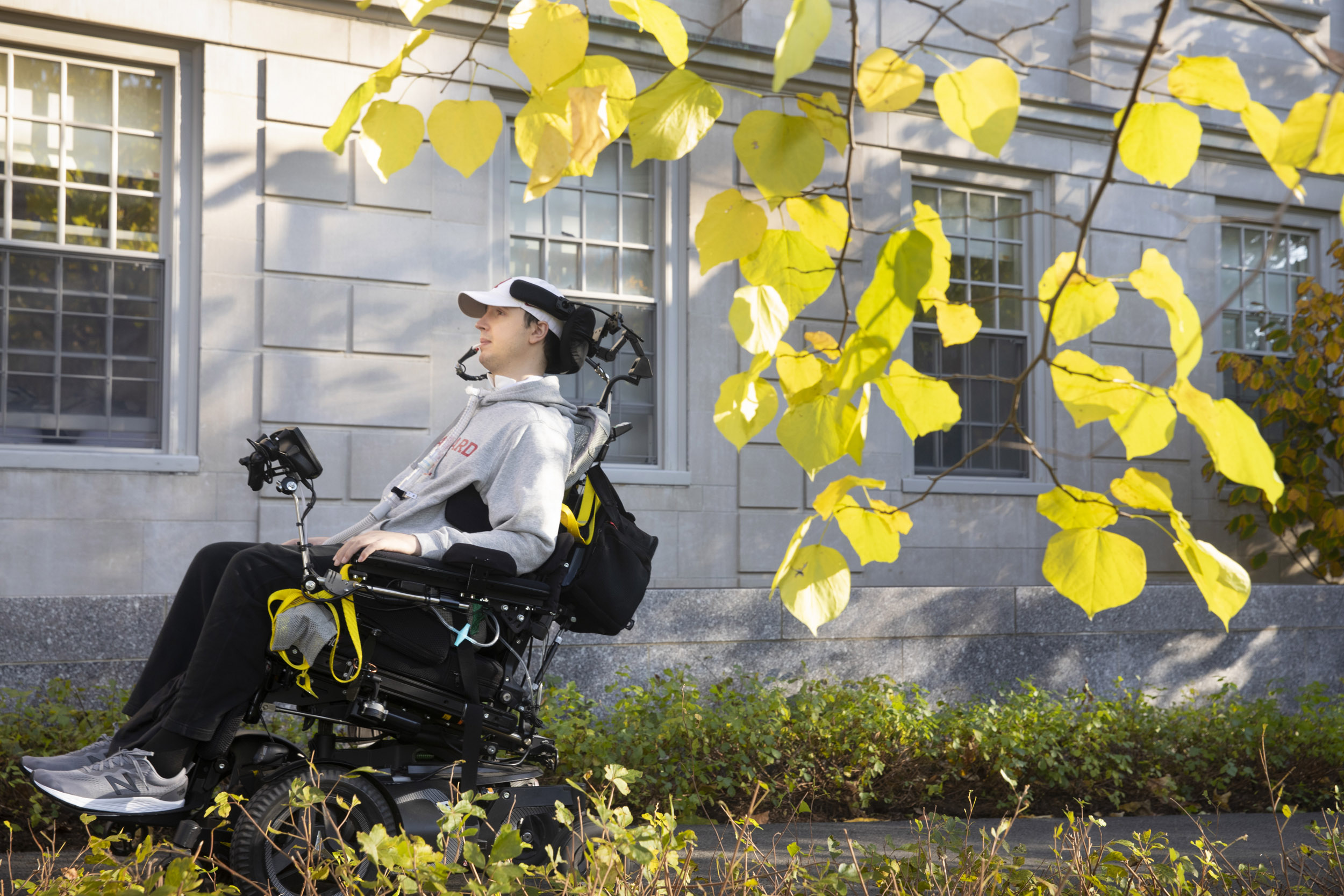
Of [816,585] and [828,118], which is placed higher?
[828,118]

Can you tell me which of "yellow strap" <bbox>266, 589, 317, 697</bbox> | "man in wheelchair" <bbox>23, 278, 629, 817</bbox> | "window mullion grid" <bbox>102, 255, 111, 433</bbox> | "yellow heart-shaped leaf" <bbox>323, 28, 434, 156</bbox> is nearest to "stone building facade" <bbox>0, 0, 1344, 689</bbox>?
"window mullion grid" <bbox>102, 255, 111, 433</bbox>

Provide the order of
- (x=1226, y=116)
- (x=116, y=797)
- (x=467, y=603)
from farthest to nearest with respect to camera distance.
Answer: (x=1226, y=116), (x=467, y=603), (x=116, y=797)

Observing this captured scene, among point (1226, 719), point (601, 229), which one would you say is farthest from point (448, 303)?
point (1226, 719)

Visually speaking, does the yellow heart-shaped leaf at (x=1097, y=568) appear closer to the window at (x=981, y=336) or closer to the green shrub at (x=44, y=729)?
the green shrub at (x=44, y=729)

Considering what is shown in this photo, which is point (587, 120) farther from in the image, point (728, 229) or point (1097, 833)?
point (1097, 833)

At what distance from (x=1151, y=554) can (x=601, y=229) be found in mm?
5346

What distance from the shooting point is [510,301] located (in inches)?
143

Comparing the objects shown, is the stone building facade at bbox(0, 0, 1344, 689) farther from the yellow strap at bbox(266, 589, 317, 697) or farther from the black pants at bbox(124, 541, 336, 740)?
the yellow strap at bbox(266, 589, 317, 697)

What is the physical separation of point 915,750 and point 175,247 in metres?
5.18

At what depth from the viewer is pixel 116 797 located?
281 cm

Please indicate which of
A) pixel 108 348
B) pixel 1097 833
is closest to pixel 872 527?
pixel 1097 833

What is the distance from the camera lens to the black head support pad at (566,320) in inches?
142

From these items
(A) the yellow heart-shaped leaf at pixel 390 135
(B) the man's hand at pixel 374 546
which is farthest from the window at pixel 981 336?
(A) the yellow heart-shaped leaf at pixel 390 135

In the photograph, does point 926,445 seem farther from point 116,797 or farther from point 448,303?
point 116,797
